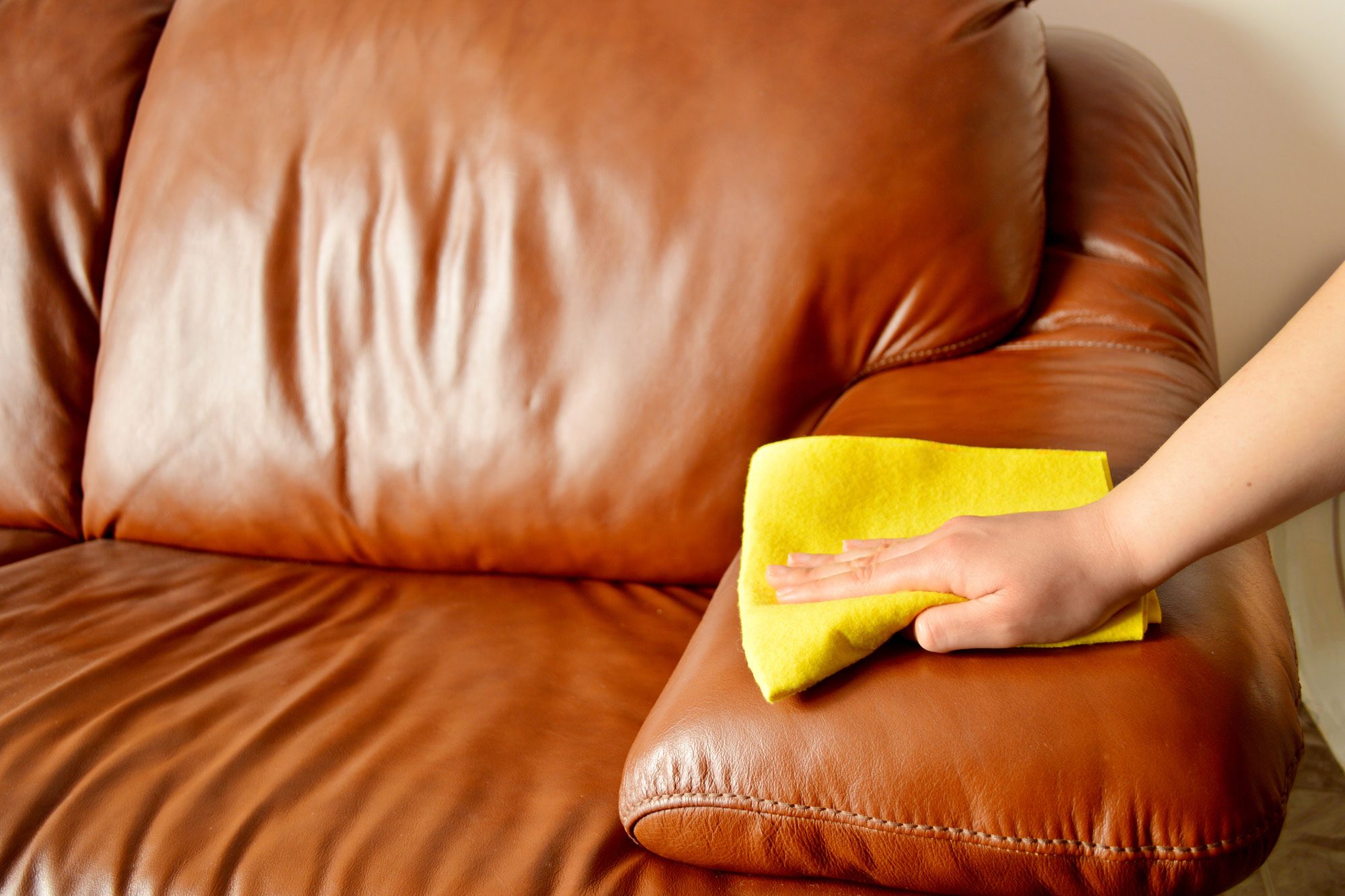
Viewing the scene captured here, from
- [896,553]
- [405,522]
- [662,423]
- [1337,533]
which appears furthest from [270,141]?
[1337,533]

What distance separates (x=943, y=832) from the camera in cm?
56

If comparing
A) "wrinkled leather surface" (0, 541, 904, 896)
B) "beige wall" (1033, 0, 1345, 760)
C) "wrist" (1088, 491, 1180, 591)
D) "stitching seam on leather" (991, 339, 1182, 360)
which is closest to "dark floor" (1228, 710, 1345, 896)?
"beige wall" (1033, 0, 1345, 760)

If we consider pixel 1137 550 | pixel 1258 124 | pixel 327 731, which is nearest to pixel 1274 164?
pixel 1258 124

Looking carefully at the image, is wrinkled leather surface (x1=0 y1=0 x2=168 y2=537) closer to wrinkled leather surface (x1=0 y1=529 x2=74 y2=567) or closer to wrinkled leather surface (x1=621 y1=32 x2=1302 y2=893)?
wrinkled leather surface (x1=0 y1=529 x2=74 y2=567)

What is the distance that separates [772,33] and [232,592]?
0.81 meters

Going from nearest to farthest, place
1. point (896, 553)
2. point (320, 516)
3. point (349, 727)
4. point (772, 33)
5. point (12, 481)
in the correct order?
point (896, 553) → point (349, 727) → point (772, 33) → point (320, 516) → point (12, 481)

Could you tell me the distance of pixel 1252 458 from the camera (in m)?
0.57

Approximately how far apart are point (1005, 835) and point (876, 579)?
0.17m

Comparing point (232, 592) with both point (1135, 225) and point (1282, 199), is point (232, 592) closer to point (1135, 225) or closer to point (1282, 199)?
point (1135, 225)

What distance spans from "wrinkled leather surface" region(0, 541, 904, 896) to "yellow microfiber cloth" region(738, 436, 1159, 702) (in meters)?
0.19

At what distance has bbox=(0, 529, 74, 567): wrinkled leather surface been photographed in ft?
3.86

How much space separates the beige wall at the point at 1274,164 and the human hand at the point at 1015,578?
2.84ft

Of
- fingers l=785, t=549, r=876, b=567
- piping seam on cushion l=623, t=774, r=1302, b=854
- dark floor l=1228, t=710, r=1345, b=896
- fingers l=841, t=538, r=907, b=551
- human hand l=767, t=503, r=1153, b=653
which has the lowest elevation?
dark floor l=1228, t=710, r=1345, b=896

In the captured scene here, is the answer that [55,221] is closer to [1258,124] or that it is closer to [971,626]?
[971,626]
